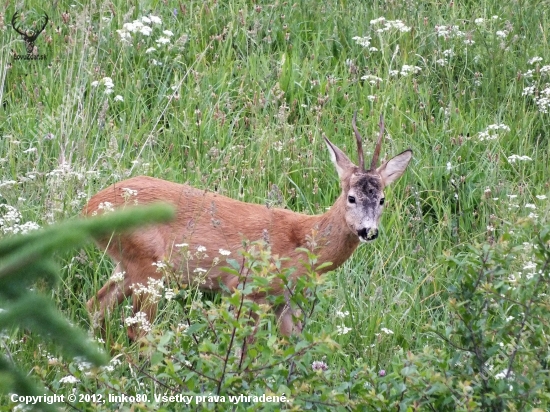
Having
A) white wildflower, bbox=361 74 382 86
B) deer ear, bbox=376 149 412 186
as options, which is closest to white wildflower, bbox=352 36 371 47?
white wildflower, bbox=361 74 382 86

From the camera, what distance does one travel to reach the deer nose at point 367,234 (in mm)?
5129

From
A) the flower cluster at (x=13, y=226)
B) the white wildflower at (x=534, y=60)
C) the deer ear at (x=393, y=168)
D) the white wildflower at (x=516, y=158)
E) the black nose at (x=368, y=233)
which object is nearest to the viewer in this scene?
the flower cluster at (x=13, y=226)

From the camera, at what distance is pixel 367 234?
516 centimetres

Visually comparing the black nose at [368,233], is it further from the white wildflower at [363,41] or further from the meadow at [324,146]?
the white wildflower at [363,41]

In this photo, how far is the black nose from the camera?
16.8ft

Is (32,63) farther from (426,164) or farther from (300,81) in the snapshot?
(426,164)

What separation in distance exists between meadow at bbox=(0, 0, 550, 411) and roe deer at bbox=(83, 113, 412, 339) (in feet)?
0.49

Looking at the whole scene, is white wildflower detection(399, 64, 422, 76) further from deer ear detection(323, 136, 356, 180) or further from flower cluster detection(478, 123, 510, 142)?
deer ear detection(323, 136, 356, 180)

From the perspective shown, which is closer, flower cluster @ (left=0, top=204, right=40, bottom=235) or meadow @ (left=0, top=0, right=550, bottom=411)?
meadow @ (left=0, top=0, right=550, bottom=411)

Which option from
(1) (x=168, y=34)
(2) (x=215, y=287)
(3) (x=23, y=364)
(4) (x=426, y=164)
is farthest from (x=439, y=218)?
(3) (x=23, y=364)

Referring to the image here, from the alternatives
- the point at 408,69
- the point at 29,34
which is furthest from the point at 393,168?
the point at 29,34

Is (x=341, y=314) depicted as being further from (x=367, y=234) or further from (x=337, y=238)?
(x=337, y=238)

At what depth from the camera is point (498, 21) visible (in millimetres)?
7707

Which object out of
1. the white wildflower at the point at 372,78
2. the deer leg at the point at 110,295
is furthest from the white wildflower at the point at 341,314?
the white wildflower at the point at 372,78
